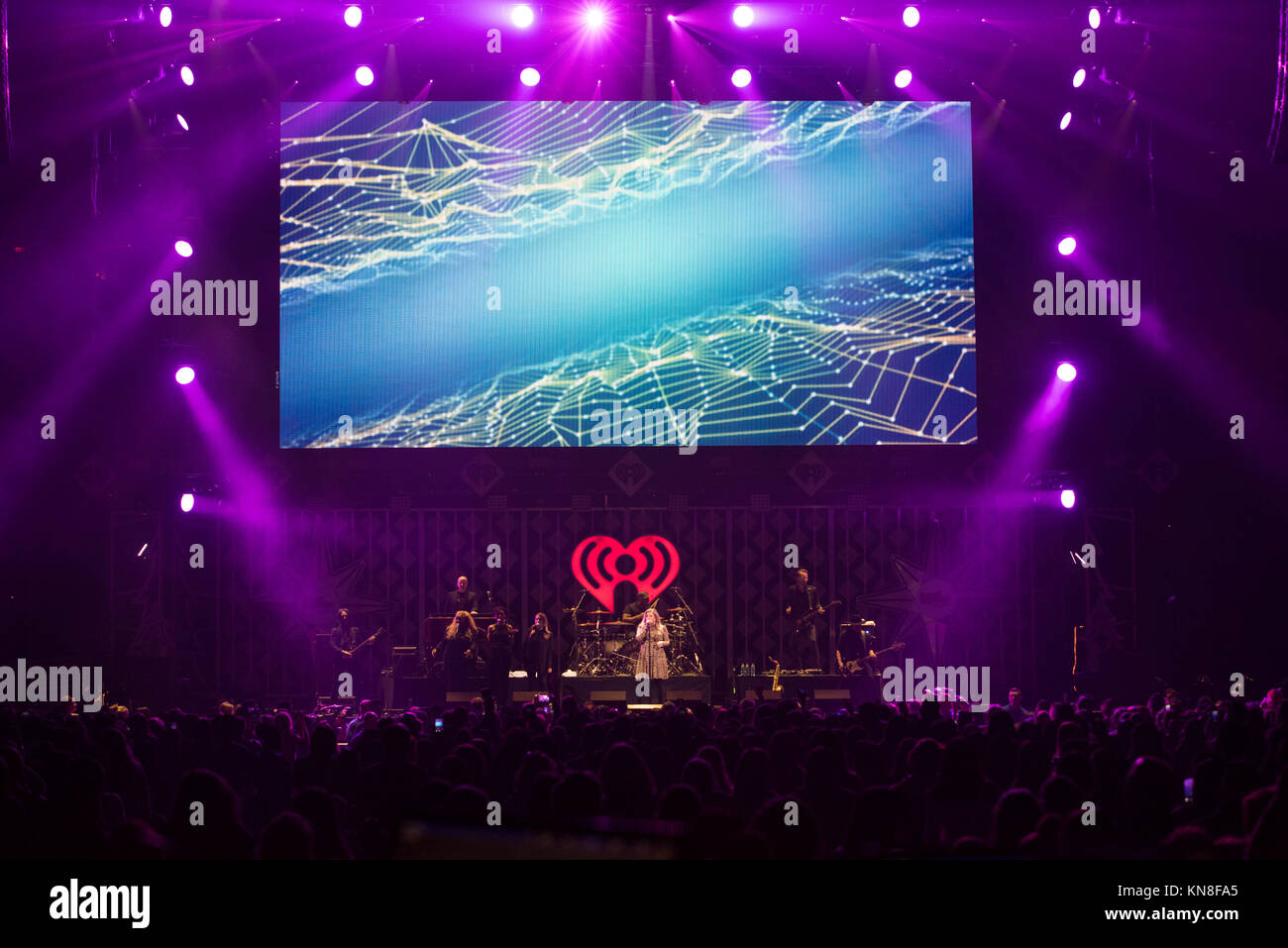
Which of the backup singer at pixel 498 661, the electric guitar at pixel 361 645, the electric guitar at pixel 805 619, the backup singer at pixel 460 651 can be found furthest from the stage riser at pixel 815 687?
the electric guitar at pixel 361 645

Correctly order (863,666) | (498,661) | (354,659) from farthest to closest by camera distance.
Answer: (354,659) → (863,666) → (498,661)

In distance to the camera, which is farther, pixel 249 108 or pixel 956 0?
pixel 249 108

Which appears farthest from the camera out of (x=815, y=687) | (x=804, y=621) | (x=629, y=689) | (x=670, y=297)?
(x=670, y=297)

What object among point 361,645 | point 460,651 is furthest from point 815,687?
point 361,645

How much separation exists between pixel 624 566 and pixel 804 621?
281cm

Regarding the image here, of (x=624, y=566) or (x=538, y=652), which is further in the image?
(x=624, y=566)

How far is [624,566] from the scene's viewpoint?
17156 mm

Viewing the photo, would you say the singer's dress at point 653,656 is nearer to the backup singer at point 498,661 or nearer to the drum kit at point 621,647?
the drum kit at point 621,647

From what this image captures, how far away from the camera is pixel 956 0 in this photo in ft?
50.1

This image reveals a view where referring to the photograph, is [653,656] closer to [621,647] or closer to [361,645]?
[621,647]
